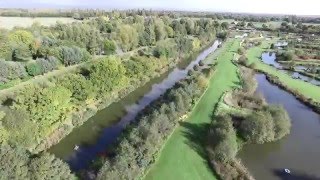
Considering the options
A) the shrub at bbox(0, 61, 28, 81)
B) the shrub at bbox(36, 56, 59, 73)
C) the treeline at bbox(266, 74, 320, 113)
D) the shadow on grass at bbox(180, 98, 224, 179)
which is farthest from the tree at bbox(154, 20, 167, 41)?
the shadow on grass at bbox(180, 98, 224, 179)

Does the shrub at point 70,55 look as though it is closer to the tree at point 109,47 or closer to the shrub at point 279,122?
the tree at point 109,47

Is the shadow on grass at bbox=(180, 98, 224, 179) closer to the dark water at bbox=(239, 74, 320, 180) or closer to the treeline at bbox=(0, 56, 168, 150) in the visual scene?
the dark water at bbox=(239, 74, 320, 180)

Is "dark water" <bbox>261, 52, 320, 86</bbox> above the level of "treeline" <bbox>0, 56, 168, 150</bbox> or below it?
below

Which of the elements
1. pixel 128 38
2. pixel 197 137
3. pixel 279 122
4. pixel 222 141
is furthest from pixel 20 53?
pixel 279 122

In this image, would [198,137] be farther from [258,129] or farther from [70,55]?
[70,55]

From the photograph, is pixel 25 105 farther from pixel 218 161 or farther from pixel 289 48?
pixel 289 48

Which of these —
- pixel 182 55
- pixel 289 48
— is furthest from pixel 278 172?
pixel 289 48
